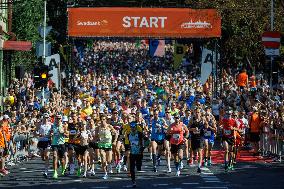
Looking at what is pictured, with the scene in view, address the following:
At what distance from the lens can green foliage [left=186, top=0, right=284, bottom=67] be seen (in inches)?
1839

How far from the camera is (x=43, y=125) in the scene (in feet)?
89.8

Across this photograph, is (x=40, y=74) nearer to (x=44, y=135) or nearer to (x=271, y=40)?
(x=271, y=40)

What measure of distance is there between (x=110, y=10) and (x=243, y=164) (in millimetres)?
16708

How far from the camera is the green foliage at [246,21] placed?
46719 millimetres

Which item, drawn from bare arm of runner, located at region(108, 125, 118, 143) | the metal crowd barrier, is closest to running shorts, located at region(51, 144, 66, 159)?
bare arm of runner, located at region(108, 125, 118, 143)

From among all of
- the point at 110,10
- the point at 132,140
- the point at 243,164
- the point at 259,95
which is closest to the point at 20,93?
the point at 110,10

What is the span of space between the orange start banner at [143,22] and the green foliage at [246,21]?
118 centimetres

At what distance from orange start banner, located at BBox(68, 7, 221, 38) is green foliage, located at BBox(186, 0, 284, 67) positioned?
1176 millimetres

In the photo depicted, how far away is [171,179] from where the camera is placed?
25797 millimetres

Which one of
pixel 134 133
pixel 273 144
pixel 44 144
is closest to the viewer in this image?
pixel 134 133

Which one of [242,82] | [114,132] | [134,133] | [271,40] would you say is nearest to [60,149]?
[114,132]

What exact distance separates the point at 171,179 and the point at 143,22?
65.7 feet

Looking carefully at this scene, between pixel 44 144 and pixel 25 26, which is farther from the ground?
pixel 25 26

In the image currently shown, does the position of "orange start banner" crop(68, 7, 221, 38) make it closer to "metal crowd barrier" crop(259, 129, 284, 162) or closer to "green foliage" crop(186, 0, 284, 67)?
"green foliage" crop(186, 0, 284, 67)
